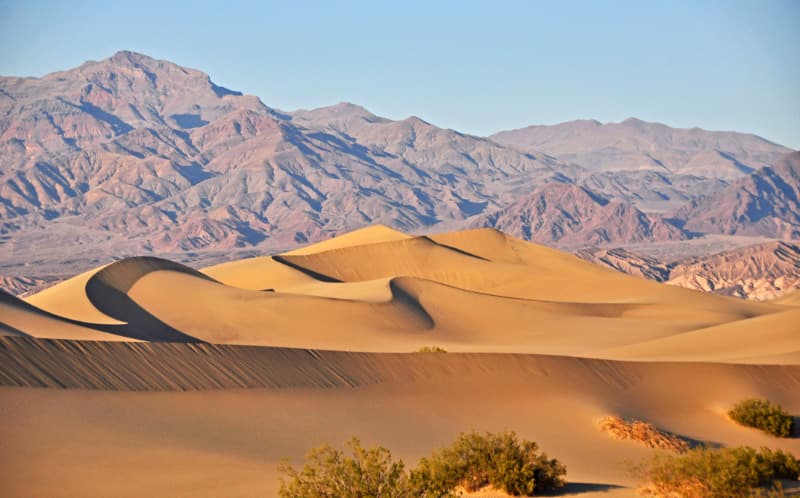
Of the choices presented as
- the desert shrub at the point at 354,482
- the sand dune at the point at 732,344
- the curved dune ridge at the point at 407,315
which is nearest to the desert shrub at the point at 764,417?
the curved dune ridge at the point at 407,315

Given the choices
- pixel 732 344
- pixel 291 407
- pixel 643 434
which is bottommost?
pixel 291 407

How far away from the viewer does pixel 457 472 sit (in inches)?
614

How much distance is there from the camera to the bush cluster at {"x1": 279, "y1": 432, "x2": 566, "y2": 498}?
12961 millimetres

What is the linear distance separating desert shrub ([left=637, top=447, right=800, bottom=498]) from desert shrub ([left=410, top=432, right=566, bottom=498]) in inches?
56.8

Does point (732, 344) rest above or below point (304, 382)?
above

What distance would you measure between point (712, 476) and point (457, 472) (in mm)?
3549

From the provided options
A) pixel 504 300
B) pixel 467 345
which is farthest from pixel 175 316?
pixel 504 300

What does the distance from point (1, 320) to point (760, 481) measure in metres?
24.0

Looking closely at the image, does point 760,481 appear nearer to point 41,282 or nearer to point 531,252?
point 531,252

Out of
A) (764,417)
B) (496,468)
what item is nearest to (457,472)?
(496,468)

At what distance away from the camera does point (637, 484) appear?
16.2 meters

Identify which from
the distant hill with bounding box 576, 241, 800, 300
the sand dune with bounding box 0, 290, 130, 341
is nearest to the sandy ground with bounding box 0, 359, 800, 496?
the sand dune with bounding box 0, 290, 130, 341

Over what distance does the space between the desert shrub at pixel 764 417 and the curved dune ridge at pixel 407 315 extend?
27.8ft

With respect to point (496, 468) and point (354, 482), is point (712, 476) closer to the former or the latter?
point (496, 468)
